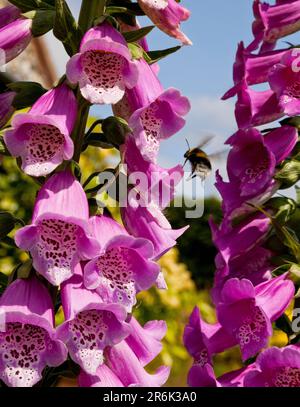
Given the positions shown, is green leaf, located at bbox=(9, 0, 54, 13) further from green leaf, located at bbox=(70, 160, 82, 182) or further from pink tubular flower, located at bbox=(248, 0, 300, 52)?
pink tubular flower, located at bbox=(248, 0, 300, 52)

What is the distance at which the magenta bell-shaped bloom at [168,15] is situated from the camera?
136 cm

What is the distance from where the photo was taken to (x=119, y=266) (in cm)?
133

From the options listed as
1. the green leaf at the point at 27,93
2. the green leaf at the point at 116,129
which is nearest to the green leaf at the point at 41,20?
the green leaf at the point at 27,93

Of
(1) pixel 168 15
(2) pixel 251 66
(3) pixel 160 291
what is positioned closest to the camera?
(1) pixel 168 15

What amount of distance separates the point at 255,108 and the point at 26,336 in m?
0.73

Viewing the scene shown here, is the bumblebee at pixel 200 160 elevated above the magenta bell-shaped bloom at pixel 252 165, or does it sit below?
below

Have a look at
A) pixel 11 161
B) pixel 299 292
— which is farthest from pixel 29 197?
pixel 299 292

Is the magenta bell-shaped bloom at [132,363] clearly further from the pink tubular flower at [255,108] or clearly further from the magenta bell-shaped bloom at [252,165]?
the pink tubular flower at [255,108]

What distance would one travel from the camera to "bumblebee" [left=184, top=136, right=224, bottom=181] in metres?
2.57

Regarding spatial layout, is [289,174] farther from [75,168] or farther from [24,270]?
[24,270]

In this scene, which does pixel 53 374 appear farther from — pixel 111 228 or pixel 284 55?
pixel 284 55

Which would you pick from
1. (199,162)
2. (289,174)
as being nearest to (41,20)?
(289,174)

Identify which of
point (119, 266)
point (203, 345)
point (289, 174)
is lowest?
point (203, 345)

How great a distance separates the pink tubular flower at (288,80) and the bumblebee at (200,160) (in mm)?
893
